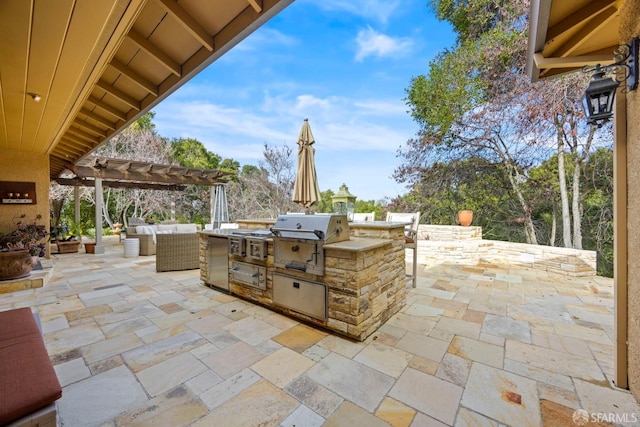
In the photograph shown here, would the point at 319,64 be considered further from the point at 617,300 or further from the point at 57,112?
the point at 617,300

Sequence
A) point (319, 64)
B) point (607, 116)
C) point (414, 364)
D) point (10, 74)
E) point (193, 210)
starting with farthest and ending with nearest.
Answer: point (193, 210), point (319, 64), point (10, 74), point (414, 364), point (607, 116)

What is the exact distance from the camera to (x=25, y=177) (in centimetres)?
561

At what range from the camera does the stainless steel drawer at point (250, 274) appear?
10.4 ft

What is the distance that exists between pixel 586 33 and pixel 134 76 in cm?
412

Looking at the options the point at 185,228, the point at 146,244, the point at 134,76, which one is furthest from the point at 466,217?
the point at 146,244

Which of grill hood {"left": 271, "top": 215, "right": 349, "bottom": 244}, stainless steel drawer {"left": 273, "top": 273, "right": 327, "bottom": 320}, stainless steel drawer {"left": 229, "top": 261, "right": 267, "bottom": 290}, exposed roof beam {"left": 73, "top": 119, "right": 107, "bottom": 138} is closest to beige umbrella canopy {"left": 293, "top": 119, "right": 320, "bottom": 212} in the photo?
grill hood {"left": 271, "top": 215, "right": 349, "bottom": 244}

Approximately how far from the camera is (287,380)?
1.86 m

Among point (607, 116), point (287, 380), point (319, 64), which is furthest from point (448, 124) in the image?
point (287, 380)

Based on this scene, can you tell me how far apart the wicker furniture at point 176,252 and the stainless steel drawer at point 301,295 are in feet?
10.1

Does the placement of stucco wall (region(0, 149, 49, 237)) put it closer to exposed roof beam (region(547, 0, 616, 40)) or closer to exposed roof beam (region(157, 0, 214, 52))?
exposed roof beam (region(157, 0, 214, 52))

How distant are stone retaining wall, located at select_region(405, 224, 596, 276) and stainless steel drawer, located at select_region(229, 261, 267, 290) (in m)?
4.00

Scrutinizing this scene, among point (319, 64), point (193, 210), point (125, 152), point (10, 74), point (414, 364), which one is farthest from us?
point (193, 210)

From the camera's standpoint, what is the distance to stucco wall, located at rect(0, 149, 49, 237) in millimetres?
5371

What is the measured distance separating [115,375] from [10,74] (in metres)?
2.73
